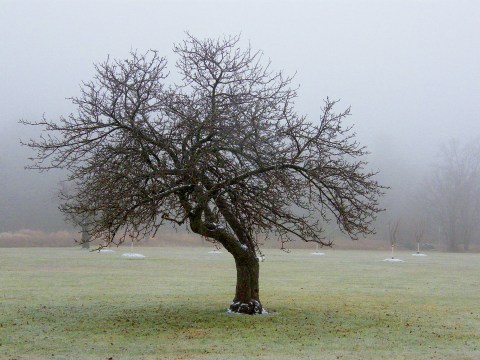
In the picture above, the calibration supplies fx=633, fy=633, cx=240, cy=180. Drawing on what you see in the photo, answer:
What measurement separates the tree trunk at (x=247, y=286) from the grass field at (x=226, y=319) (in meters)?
0.47

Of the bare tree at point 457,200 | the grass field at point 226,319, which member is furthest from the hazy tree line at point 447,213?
the grass field at point 226,319

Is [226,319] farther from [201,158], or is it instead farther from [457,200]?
[457,200]

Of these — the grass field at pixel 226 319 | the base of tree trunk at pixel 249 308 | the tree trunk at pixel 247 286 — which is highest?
the tree trunk at pixel 247 286

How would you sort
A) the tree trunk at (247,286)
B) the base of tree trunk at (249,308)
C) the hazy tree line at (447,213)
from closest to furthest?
the tree trunk at (247,286) < the base of tree trunk at (249,308) < the hazy tree line at (447,213)

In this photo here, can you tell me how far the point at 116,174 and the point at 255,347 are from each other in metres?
5.47

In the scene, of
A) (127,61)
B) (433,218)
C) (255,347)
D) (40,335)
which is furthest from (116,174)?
(433,218)

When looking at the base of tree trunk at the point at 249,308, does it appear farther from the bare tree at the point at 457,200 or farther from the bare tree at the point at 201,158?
the bare tree at the point at 457,200

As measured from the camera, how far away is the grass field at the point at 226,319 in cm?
1324

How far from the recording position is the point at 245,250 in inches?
696

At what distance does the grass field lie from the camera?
13.2m

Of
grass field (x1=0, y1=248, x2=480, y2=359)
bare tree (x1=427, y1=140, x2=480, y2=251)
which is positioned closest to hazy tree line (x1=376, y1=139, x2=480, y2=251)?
bare tree (x1=427, y1=140, x2=480, y2=251)

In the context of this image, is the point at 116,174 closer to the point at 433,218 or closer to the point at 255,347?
the point at 255,347

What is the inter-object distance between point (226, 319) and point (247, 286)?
118 cm

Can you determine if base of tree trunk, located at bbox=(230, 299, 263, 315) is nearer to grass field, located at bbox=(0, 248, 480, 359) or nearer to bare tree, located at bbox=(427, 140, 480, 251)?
grass field, located at bbox=(0, 248, 480, 359)
